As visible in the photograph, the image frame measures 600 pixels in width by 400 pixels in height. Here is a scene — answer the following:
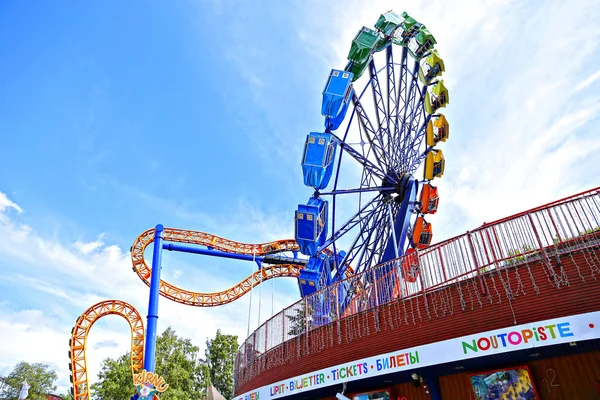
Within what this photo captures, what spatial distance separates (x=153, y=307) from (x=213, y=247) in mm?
7194

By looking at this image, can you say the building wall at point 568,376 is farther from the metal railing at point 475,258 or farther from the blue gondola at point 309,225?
the blue gondola at point 309,225

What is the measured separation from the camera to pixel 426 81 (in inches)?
822

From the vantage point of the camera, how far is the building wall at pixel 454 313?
6508 mm

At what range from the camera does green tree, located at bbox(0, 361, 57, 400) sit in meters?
51.3

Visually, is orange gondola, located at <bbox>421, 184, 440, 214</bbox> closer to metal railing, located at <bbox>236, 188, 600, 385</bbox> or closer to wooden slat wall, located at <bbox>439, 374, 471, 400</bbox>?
metal railing, located at <bbox>236, 188, 600, 385</bbox>

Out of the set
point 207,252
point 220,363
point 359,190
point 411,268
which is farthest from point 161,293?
point 411,268

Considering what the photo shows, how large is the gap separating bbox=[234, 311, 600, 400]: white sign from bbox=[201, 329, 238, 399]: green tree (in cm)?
3387

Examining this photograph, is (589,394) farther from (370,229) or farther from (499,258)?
(370,229)

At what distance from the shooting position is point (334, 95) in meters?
17.6

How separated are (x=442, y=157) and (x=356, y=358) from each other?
14.3m

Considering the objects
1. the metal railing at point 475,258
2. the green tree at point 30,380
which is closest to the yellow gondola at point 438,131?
the metal railing at point 475,258

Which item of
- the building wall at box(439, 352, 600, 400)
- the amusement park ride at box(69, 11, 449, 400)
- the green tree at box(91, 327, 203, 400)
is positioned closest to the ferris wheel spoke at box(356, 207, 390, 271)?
the amusement park ride at box(69, 11, 449, 400)

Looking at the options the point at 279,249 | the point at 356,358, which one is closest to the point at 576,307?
the point at 356,358

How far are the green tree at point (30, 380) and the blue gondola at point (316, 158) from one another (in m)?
51.5
